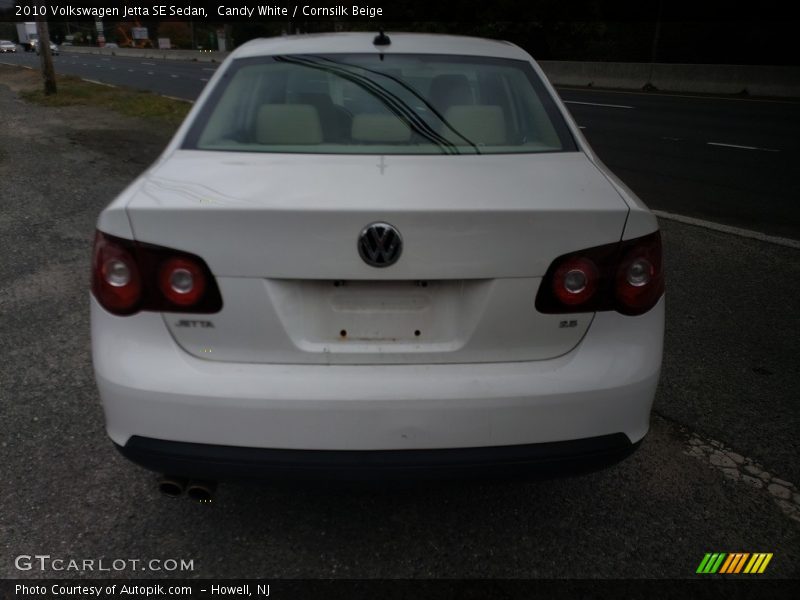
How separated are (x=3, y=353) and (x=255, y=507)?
2082 mm

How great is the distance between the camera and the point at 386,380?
1.92m

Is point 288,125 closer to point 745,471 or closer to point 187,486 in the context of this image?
point 187,486

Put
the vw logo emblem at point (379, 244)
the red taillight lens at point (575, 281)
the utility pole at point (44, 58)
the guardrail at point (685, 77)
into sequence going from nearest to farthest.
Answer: the vw logo emblem at point (379, 244) < the red taillight lens at point (575, 281) < the utility pole at point (44, 58) < the guardrail at point (685, 77)

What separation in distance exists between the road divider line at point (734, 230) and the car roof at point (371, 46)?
365cm

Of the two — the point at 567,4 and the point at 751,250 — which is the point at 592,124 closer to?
the point at 751,250

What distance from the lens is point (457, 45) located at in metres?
3.12

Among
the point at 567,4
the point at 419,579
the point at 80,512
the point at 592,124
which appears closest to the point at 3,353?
the point at 80,512

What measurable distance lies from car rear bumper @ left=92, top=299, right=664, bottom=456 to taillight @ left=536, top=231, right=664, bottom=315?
10 centimetres

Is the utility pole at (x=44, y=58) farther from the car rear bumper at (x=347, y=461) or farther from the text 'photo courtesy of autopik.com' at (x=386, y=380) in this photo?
the car rear bumper at (x=347, y=461)

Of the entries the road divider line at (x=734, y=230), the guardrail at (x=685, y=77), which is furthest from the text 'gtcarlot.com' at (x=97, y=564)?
the guardrail at (x=685, y=77)

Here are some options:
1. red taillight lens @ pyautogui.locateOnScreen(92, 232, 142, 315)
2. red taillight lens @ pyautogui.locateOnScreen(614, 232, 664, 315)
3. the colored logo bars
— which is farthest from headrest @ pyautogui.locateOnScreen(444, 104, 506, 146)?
the colored logo bars

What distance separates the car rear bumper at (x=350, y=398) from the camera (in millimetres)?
1902

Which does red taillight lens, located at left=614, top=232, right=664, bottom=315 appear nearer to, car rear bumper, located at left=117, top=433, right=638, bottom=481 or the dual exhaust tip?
car rear bumper, located at left=117, top=433, right=638, bottom=481

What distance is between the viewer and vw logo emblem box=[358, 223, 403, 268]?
6.07 ft
